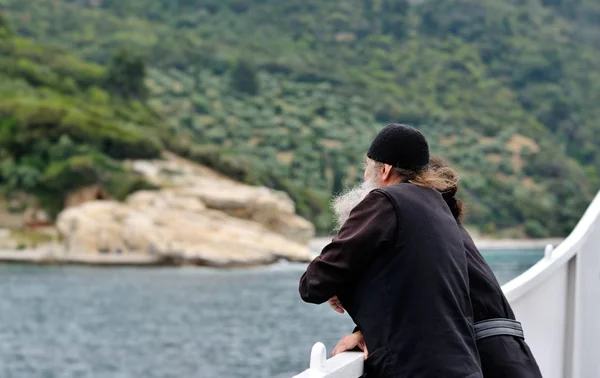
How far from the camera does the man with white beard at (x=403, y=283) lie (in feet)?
5.86

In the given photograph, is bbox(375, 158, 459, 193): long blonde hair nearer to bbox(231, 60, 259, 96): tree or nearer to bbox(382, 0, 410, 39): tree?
bbox(231, 60, 259, 96): tree

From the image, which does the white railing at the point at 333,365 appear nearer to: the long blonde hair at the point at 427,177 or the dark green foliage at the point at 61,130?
the long blonde hair at the point at 427,177

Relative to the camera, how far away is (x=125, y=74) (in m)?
66.4

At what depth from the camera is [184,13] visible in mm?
94000

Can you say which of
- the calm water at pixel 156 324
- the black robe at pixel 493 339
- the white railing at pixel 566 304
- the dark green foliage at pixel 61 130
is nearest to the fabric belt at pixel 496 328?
the black robe at pixel 493 339

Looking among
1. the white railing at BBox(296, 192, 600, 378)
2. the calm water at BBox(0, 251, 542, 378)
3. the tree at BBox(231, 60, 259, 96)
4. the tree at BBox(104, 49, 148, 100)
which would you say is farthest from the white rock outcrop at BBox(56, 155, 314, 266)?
the white railing at BBox(296, 192, 600, 378)

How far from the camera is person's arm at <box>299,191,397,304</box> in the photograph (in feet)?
6.01

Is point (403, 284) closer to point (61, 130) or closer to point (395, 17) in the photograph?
point (61, 130)

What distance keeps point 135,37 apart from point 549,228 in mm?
40062

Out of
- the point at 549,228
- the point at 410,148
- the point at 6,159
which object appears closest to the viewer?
the point at 410,148

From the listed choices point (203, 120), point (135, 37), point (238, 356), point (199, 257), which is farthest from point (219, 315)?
point (135, 37)

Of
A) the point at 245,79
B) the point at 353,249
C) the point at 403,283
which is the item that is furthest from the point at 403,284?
the point at 245,79

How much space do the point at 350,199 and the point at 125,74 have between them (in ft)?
217

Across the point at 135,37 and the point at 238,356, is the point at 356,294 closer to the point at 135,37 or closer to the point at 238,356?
the point at 238,356
